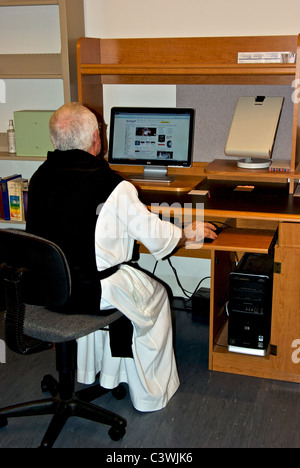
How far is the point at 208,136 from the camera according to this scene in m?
2.98

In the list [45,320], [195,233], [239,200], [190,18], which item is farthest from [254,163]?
[45,320]

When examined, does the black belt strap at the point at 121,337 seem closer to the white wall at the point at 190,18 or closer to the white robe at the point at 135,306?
the white robe at the point at 135,306

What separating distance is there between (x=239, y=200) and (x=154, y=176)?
0.52m

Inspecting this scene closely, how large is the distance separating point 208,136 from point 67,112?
1253 millimetres

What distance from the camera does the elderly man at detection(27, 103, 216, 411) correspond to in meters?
1.82

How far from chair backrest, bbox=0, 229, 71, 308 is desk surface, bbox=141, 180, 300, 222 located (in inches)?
22.9

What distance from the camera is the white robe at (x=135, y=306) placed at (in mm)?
1896

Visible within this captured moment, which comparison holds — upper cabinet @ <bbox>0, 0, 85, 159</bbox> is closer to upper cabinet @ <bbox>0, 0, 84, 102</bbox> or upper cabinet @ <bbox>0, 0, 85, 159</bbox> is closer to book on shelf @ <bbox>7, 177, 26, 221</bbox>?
upper cabinet @ <bbox>0, 0, 84, 102</bbox>

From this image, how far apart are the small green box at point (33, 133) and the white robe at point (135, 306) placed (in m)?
1.15

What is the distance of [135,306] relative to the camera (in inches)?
79.4

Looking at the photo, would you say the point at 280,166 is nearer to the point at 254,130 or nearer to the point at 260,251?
the point at 254,130

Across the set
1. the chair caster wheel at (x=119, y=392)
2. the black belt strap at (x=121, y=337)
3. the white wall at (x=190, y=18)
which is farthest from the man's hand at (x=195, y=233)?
the white wall at (x=190, y=18)

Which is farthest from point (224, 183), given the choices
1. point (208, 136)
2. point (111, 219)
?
point (111, 219)

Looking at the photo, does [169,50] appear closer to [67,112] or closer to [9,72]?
[9,72]
